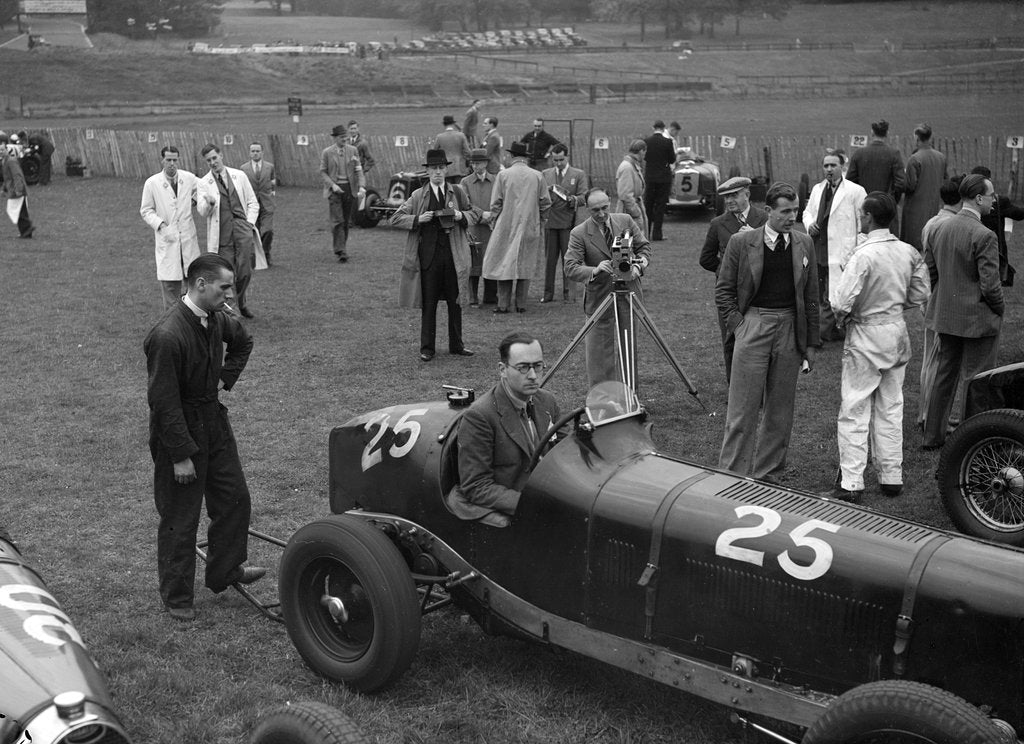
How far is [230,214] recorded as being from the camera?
11.9 m

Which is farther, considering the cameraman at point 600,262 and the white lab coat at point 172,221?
the white lab coat at point 172,221

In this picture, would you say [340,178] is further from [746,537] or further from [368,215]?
[746,537]

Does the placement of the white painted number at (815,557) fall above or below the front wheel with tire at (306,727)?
above

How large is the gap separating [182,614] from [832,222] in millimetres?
7137

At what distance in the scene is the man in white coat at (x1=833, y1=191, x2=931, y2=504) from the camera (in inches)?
277

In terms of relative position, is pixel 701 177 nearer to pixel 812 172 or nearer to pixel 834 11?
pixel 812 172

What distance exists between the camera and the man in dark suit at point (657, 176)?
714 inches

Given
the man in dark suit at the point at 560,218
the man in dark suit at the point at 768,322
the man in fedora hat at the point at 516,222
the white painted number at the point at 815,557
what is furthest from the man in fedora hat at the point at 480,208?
the white painted number at the point at 815,557

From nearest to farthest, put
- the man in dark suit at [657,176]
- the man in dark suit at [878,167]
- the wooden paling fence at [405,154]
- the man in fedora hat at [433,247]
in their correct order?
the man in fedora hat at [433,247] < the man in dark suit at [878,167] < the man in dark suit at [657,176] < the wooden paling fence at [405,154]

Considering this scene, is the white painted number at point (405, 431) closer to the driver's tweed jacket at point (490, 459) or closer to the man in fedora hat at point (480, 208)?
the driver's tweed jacket at point (490, 459)

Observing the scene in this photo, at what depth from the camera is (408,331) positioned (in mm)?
12422

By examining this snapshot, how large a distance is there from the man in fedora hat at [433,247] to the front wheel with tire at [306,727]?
24.0 ft

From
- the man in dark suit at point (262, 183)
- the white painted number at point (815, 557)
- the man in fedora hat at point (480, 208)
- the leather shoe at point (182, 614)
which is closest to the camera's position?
the white painted number at point (815, 557)

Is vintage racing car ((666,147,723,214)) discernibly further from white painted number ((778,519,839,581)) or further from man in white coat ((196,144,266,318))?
white painted number ((778,519,839,581))
